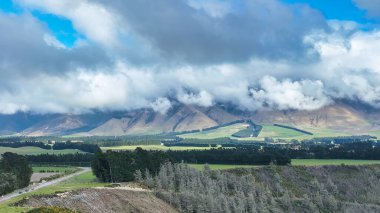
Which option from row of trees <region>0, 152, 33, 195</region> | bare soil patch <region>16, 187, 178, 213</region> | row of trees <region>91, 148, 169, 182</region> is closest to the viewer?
bare soil patch <region>16, 187, 178, 213</region>

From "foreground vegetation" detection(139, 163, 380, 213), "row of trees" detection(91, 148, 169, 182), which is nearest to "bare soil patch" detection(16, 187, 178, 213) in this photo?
"foreground vegetation" detection(139, 163, 380, 213)

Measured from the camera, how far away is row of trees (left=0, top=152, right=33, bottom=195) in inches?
5620

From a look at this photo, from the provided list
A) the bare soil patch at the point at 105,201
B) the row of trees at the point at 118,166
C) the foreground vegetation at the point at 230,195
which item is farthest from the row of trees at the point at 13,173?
the foreground vegetation at the point at 230,195

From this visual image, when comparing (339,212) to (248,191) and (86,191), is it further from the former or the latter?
(86,191)

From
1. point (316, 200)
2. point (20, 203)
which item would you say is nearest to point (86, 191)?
point (20, 203)

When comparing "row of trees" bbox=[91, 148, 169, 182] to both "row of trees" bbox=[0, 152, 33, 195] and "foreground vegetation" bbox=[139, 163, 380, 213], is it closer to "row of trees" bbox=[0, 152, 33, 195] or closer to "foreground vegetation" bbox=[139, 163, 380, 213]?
"foreground vegetation" bbox=[139, 163, 380, 213]

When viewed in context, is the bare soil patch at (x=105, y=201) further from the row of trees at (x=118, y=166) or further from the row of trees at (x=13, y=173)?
the row of trees at (x=118, y=166)

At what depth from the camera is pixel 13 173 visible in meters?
156

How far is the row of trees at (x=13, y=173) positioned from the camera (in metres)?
143

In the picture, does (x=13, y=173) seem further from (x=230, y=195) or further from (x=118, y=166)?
(x=230, y=195)

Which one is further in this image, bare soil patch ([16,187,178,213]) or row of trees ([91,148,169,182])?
row of trees ([91,148,169,182])

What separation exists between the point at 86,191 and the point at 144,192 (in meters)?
30.8

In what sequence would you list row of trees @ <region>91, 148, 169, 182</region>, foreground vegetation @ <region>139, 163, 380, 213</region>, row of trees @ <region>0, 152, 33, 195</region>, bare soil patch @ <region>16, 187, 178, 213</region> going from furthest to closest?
1. row of trees @ <region>91, 148, 169, 182</region>
2. foreground vegetation @ <region>139, 163, 380, 213</region>
3. row of trees @ <region>0, 152, 33, 195</region>
4. bare soil patch @ <region>16, 187, 178, 213</region>

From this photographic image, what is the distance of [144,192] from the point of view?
482 ft
